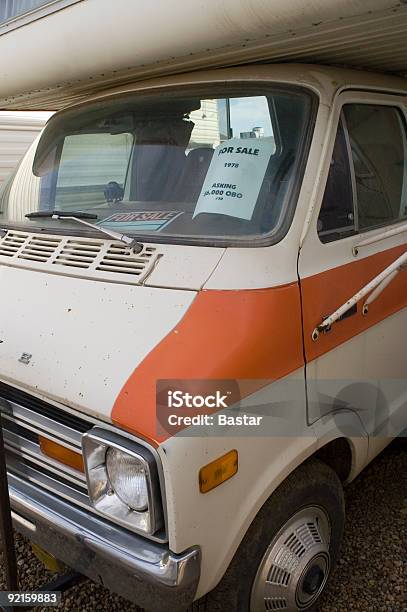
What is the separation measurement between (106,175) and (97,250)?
0.64 meters

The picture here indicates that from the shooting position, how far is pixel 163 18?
2.23 m

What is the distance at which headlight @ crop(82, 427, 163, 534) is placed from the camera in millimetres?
1758

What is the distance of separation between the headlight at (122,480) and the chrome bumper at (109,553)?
7cm

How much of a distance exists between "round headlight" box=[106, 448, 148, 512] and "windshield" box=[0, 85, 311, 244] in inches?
36.8

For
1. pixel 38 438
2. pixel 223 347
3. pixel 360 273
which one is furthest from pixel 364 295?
pixel 38 438

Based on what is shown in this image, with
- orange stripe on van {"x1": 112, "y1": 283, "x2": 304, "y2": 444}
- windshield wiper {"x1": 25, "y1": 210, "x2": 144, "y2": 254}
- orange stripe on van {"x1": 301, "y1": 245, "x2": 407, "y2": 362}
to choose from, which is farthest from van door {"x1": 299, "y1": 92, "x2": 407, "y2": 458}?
windshield wiper {"x1": 25, "y1": 210, "x2": 144, "y2": 254}

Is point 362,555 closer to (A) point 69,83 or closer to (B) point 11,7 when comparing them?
(A) point 69,83

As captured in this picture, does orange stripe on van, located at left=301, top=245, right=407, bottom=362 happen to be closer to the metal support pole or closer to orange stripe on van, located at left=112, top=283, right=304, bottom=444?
orange stripe on van, located at left=112, top=283, right=304, bottom=444

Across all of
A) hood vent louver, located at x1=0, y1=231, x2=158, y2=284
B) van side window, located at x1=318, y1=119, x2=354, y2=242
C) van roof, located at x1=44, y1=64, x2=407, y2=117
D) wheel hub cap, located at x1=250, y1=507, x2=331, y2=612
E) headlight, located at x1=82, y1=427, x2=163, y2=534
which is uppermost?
van roof, located at x1=44, y1=64, x2=407, y2=117

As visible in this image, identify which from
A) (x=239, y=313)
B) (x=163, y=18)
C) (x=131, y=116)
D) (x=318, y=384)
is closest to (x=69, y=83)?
(x=131, y=116)

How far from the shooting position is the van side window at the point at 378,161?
259 centimetres

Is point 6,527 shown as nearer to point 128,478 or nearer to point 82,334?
point 128,478

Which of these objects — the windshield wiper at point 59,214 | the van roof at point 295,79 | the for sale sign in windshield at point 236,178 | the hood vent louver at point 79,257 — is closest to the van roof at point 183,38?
the van roof at point 295,79

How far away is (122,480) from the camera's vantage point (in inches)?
72.7
